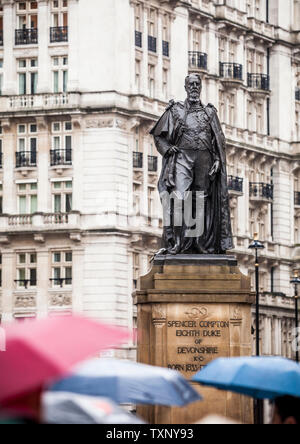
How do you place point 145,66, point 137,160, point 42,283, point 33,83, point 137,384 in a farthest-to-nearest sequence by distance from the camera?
point 145,66, point 137,160, point 33,83, point 42,283, point 137,384

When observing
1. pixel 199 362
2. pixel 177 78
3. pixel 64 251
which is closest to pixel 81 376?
pixel 199 362

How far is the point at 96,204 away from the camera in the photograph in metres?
79.1

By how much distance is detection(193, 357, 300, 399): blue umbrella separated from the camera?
730 inches

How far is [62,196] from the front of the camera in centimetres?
7962

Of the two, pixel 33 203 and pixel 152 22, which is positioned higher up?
pixel 152 22

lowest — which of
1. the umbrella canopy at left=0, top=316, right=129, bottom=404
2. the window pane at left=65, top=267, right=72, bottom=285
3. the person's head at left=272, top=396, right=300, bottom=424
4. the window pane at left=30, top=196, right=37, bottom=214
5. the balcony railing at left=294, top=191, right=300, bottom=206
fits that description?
the person's head at left=272, top=396, right=300, bottom=424

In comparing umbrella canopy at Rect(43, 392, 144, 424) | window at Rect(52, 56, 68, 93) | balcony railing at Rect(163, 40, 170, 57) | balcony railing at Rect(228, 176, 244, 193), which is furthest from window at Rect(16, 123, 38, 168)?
umbrella canopy at Rect(43, 392, 144, 424)

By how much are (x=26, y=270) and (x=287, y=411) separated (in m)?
62.9

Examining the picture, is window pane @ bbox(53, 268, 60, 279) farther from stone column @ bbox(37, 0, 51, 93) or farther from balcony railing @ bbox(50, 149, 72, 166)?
stone column @ bbox(37, 0, 51, 93)

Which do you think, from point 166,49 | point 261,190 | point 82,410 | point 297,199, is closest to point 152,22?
point 166,49

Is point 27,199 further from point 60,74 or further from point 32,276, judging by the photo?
point 60,74

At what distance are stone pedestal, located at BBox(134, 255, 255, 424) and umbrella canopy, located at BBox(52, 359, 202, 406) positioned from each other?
10813 millimetres
